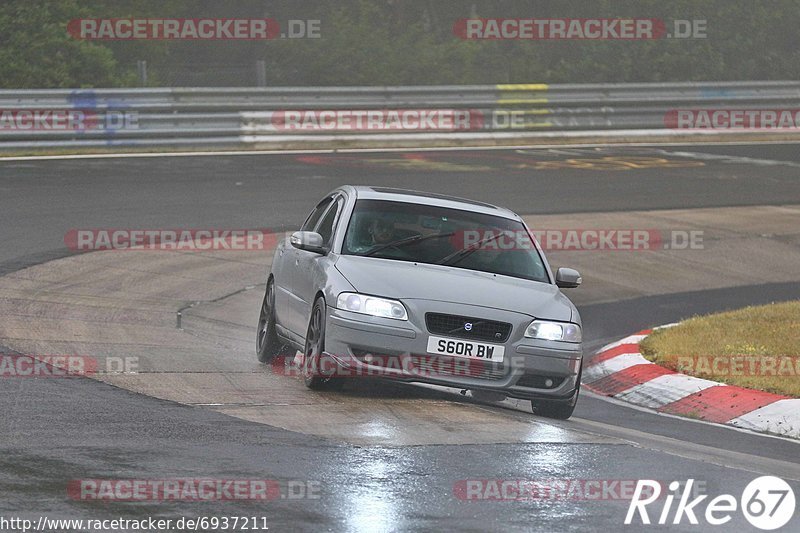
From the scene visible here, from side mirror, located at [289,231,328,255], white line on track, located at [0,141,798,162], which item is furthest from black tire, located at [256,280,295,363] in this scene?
white line on track, located at [0,141,798,162]

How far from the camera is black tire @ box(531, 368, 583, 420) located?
9.09 metres

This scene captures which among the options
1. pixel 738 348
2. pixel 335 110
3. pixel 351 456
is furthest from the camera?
pixel 335 110

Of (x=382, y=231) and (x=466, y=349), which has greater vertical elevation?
(x=382, y=231)

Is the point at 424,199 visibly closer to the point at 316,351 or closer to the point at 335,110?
the point at 316,351

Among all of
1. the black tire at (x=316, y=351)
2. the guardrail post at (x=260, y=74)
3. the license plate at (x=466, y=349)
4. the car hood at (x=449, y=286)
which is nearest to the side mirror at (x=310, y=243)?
the car hood at (x=449, y=286)

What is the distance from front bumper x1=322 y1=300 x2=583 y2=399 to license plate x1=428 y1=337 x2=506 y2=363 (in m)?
0.03

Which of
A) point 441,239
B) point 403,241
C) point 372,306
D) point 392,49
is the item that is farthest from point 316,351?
point 392,49

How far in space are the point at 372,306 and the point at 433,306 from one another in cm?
38

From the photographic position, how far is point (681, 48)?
35.8 meters

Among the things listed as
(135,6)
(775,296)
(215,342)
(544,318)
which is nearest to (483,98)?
(135,6)

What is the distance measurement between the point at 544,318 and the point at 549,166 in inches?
580

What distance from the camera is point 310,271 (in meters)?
9.84

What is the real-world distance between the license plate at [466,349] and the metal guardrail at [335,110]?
15.3m

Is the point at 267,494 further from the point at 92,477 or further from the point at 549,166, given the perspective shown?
the point at 549,166
